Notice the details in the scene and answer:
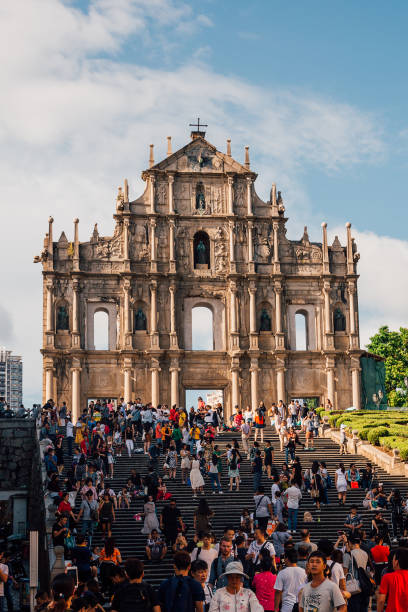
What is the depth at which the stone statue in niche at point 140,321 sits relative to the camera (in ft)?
158

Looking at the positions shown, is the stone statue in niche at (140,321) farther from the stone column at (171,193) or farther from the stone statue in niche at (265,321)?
the stone statue in niche at (265,321)

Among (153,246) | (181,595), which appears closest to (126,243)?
(153,246)

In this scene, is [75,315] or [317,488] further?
[75,315]

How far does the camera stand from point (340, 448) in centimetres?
3681

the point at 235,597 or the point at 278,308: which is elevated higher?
the point at 278,308

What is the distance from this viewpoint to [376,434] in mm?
35969

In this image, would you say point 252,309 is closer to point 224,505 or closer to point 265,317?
point 265,317

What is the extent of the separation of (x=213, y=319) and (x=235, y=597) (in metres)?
39.3

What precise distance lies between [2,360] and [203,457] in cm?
14232

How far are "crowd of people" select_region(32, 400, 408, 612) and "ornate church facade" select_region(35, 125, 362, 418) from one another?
490 centimetres

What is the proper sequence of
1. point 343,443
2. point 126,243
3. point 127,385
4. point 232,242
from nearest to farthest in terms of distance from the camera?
point 343,443
point 127,385
point 126,243
point 232,242

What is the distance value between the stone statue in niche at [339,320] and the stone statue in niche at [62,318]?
13948mm

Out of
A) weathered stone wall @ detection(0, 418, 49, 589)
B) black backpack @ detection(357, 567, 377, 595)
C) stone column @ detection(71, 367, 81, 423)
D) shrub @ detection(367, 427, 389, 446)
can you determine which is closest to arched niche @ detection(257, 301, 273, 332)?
stone column @ detection(71, 367, 81, 423)

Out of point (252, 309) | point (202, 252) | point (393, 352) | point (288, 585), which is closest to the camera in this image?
point (288, 585)
